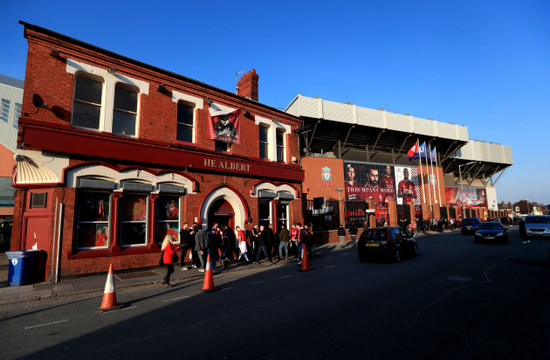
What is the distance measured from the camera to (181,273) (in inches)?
424

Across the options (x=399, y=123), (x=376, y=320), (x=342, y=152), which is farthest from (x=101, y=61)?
(x=399, y=123)

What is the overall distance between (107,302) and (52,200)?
5.43 metres

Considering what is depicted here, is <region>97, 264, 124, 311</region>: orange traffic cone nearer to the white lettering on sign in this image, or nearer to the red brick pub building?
the red brick pub building

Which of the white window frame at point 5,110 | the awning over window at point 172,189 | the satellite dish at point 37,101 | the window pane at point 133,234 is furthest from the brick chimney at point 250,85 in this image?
the white window frame at point 5,110

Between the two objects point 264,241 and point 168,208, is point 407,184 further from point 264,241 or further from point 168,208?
point 168,208

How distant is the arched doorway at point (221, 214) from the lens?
45.4 ft

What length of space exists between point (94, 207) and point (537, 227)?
25921 mm

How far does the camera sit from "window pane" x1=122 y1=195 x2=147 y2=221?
11.3m

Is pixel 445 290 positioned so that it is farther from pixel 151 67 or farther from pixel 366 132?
pixel 366 132

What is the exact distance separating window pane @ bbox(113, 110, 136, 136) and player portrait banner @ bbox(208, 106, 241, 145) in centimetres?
342

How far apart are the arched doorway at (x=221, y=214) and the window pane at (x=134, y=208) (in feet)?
9.89

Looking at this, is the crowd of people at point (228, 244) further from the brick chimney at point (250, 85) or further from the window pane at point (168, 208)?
the brick chimney at point (250, 85)

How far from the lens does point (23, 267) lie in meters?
8.82

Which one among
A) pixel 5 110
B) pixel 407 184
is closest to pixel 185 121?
pixel 5 110
